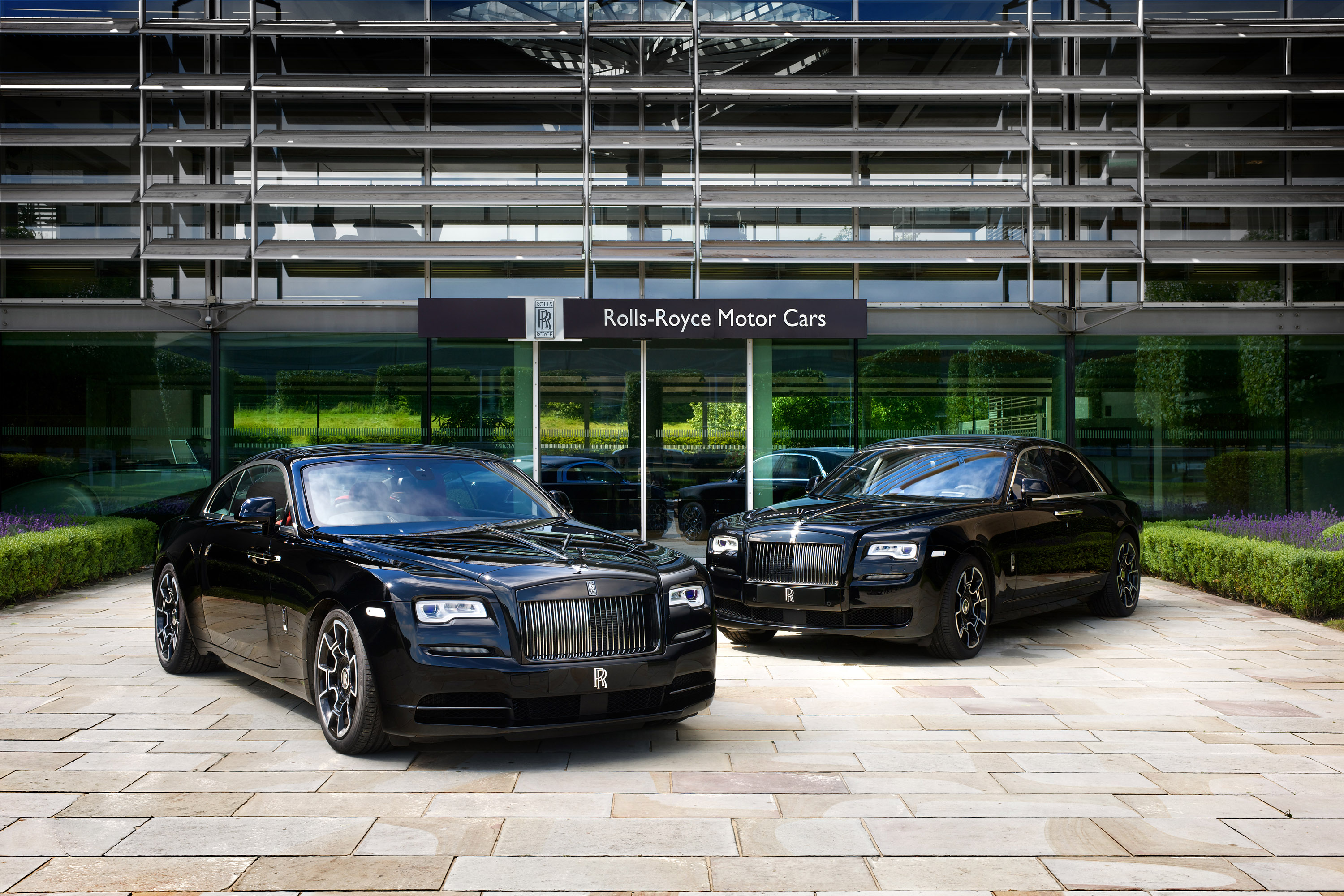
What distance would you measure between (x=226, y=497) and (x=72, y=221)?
10.3 m

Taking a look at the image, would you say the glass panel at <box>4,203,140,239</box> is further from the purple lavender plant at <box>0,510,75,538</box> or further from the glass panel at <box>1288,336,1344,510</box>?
the glass panel at <box>1288,336,1344,510</box>

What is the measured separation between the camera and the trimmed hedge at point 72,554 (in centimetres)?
1086

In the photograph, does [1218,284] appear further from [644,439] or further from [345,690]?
[345,690]

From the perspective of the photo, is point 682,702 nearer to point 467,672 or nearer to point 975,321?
point 467,672

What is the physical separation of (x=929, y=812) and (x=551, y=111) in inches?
520

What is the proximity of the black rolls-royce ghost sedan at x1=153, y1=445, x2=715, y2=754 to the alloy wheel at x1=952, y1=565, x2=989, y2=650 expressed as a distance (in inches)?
114

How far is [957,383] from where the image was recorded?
15523 millimetres

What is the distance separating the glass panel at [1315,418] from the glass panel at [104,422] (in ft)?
52.2

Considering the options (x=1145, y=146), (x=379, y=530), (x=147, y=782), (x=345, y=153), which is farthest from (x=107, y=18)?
(x=1145, y=146)

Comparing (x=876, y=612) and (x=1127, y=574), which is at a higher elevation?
(x=876, y=612)

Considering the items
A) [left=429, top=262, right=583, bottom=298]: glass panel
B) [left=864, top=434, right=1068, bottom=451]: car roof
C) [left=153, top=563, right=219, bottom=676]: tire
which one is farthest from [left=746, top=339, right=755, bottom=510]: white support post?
[left=153, top=563, right=219, bottom=676]: tire

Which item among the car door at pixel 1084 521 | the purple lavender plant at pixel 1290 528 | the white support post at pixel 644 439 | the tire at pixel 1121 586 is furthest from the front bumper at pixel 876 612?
the white support post at pixel 644 439

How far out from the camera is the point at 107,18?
50.2 ft

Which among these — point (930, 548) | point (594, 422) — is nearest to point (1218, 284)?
point (594, 422)
